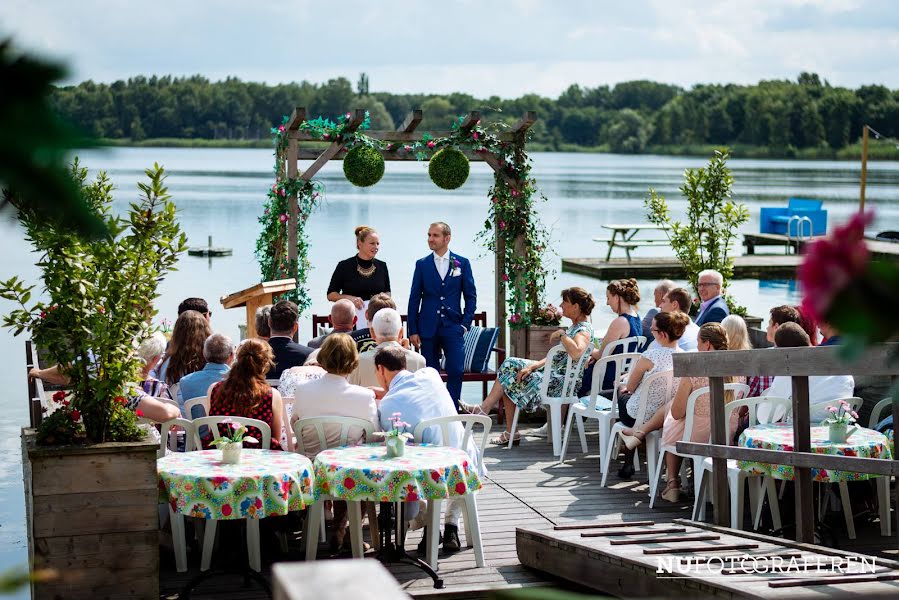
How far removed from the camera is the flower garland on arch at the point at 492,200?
9312 mm

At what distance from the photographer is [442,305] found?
26.8ft

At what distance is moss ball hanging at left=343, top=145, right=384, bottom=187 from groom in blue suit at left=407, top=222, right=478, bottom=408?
1420mm

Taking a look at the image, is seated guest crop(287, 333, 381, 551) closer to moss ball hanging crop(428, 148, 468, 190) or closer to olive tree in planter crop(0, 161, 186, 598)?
olive tree in planter crop(0, 161, 186, 598)

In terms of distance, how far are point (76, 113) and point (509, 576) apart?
4.47 m

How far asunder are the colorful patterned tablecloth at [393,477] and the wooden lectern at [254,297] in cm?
350

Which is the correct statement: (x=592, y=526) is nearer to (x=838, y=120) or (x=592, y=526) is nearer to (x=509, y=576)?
(x=509, y=576)

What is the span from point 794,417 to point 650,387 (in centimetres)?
178

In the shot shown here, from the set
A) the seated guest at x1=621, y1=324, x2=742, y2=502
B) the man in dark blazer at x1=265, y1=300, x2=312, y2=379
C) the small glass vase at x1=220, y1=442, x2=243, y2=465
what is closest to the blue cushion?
the man in dark blazer at x1=265, y1=300, x2=312, y2=379

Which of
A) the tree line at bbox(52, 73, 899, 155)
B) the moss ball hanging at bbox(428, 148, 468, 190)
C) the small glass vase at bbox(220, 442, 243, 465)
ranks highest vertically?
the tree line at bbox(52, 73, 899, 155)

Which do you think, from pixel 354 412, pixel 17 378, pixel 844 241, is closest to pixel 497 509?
pixel 354 412

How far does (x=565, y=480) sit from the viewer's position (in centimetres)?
676

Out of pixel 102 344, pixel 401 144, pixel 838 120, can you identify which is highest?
pixel 838 120

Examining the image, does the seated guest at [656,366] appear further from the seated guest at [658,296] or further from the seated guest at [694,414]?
the seated guest at [658,296]

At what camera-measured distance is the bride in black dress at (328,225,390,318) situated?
27.2ft
